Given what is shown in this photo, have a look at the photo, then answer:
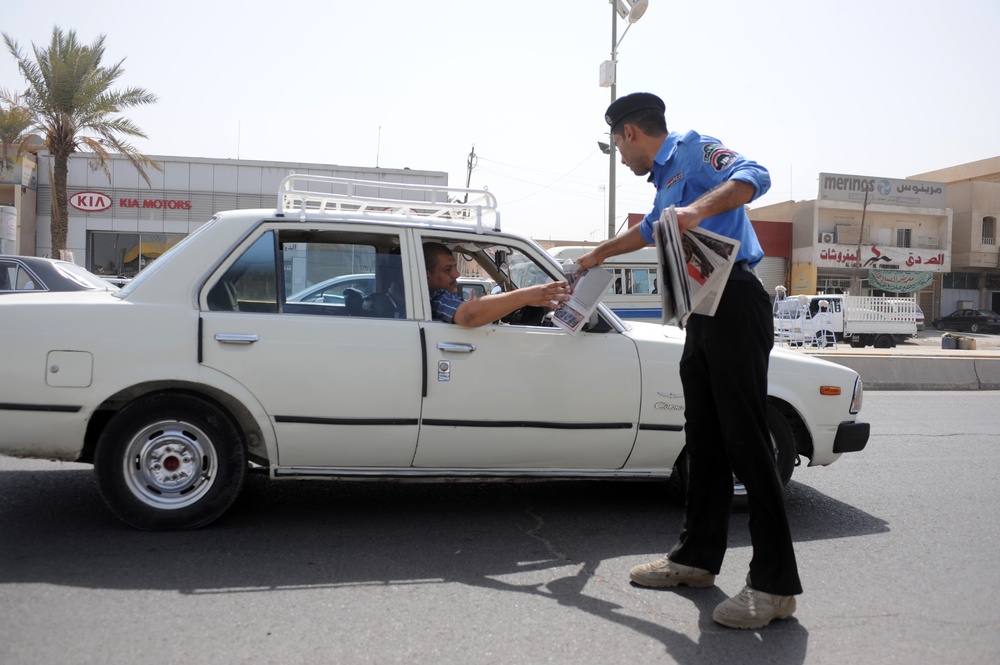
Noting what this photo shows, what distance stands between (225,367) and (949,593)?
3.38 m

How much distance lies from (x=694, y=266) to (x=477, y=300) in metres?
1.34

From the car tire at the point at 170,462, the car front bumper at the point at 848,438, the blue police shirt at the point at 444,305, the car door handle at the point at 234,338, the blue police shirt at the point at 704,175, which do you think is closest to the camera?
the blue police shirt at the point at 704,175

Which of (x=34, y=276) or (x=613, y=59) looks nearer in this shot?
(x=34, y=276)

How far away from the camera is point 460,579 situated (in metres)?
3.64

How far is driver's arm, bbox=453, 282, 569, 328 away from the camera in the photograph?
4.25 metres

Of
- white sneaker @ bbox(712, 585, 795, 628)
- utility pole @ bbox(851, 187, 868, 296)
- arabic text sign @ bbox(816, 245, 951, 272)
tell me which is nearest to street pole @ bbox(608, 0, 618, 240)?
white sneaker @ bbox(712, 585, 795, 628)

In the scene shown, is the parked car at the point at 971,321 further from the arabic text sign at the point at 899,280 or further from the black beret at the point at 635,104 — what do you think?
the black beret at the point at 635,104

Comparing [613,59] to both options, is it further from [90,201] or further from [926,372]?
[90,201]

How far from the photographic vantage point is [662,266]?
3248 millimetres

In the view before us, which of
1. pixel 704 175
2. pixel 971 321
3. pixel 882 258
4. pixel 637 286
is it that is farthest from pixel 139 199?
pixel 971 321

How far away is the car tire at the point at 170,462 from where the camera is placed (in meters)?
4.00

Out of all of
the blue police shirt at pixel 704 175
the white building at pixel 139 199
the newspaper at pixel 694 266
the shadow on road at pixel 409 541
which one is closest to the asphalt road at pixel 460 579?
the shadow on road at pixel 409 541

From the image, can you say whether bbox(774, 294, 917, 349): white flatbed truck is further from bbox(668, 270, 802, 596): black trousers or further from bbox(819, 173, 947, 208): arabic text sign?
bbox(668, 270, 802, 596): black trousers

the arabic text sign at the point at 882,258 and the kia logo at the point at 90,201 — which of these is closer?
the kia logo at the point at 90,201
